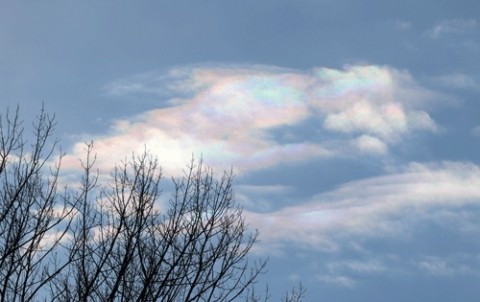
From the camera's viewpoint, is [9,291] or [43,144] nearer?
[9,291]

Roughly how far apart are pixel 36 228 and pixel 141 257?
A: 1840 millimetres

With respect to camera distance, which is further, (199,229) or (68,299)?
(199,229)

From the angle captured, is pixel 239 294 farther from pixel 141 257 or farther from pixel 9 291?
pixel 9 291

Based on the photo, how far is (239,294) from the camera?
→ 16312 mm

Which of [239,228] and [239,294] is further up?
[239,228]

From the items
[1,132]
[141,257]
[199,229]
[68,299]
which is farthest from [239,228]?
[1,132]

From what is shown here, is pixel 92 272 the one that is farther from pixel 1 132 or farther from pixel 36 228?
pixel 1 132

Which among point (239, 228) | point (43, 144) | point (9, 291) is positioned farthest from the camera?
point (239, 228)

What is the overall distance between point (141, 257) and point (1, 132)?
310 centimetres

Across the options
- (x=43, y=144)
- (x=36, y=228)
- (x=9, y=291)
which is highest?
(x=43, y=144)

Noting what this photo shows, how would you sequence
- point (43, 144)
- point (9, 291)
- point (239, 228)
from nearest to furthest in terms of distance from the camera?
1. point (9, 291)
2. point (43, 144)
3. point (239, 228)

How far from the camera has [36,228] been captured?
15234 millimetres

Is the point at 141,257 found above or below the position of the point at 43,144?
below

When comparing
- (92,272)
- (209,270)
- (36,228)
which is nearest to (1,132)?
Result: (36,228)
